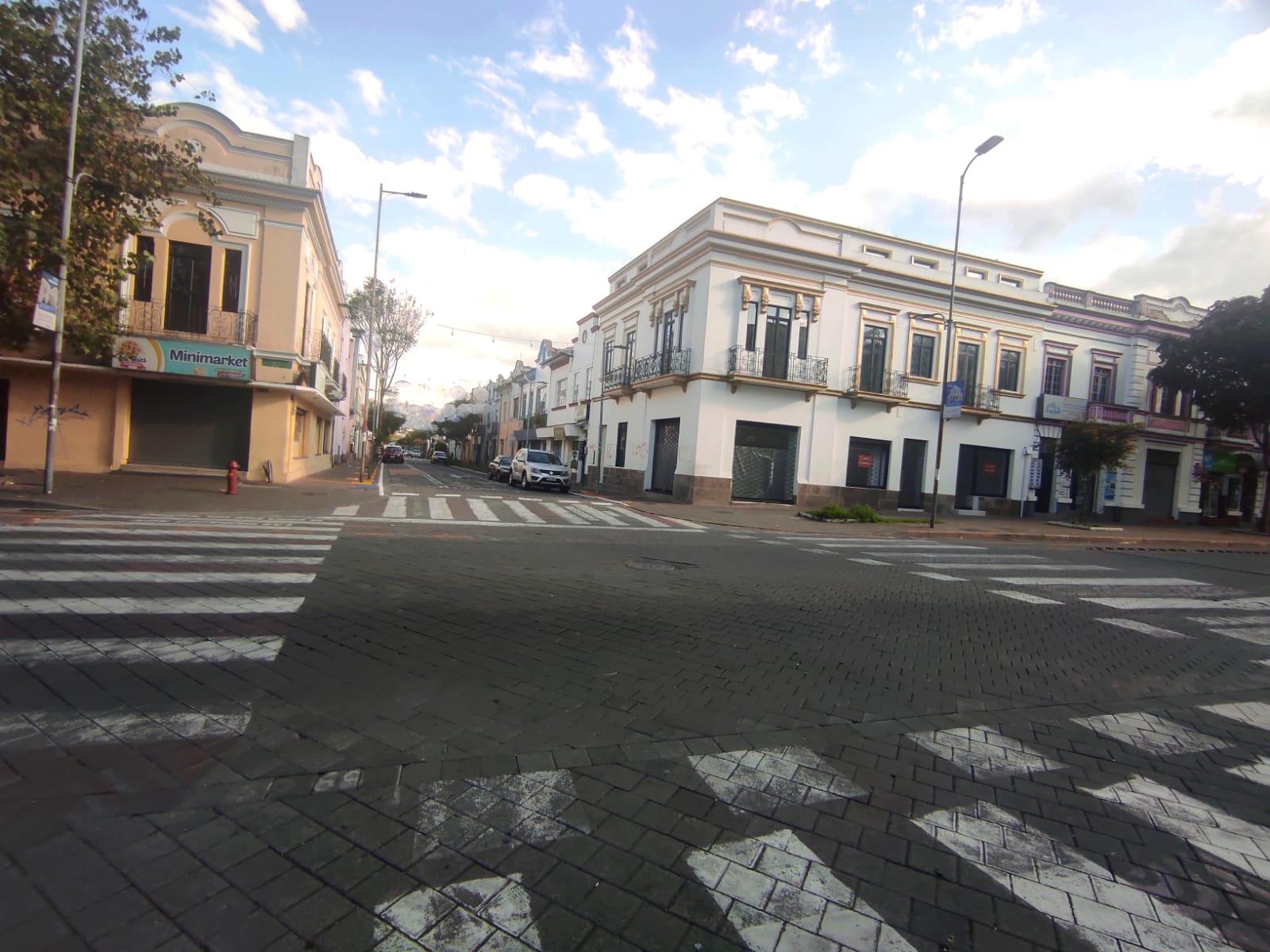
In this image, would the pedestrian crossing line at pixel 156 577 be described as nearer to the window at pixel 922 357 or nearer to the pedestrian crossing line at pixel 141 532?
the pedestrian crossing line at pixel 141 532

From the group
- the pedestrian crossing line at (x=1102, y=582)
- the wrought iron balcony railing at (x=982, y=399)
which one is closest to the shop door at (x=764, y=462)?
the wrought iron balcony railing at (x=982, y=399)

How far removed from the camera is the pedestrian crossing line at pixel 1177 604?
9016 millimetres

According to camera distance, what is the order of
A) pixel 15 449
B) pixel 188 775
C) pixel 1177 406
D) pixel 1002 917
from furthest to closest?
pixel 1177 406
pixel 15 449
pixel 188 775
pixel 1002 917

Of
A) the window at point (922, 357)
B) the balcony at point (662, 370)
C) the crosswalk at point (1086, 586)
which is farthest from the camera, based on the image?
the window at point (922, 357)

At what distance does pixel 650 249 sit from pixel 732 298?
7287 mm

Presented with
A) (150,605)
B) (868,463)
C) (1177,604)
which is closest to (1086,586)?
(1177,604)

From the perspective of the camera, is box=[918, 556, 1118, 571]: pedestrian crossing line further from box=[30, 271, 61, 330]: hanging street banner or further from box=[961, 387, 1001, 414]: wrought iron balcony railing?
box=[30, 271, 61, 330]: hanging street banner

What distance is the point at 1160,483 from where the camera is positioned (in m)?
32.2

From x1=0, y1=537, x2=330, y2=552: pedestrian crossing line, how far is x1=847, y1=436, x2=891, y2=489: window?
21.4 meters

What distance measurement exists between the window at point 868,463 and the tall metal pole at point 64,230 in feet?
78.6

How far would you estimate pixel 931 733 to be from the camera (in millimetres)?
4195

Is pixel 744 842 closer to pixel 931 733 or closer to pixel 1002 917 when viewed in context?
pixel 1002 917

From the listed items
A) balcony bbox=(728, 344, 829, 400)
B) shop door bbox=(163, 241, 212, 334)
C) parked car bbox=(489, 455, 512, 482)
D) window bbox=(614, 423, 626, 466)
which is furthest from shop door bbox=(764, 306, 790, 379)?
shop door bbox=(163, 241, 212, 334)

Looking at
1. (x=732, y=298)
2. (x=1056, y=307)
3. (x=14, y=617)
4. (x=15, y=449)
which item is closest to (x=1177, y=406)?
(x=1056, y=307)
